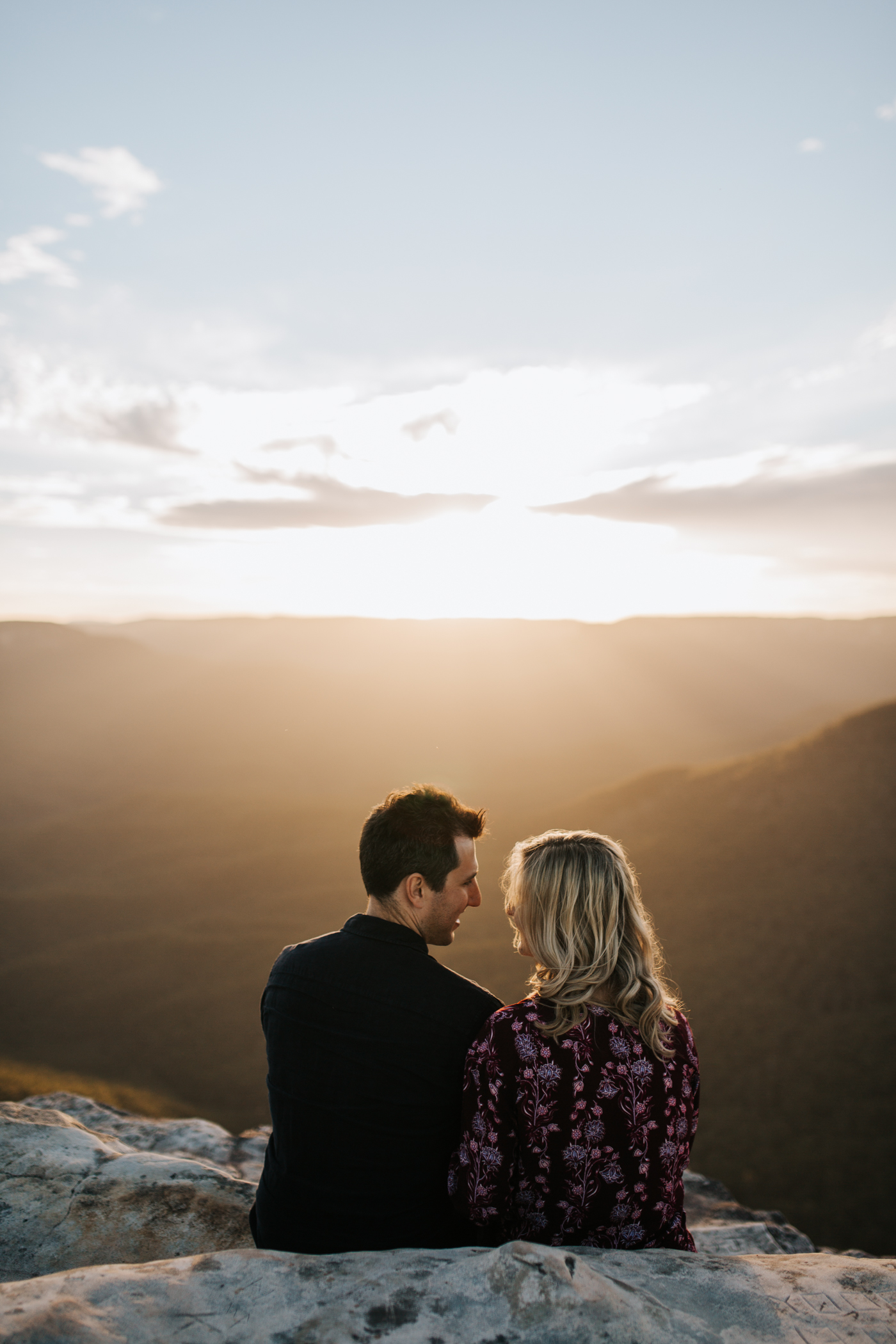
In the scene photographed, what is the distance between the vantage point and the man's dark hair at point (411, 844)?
3.33 meters

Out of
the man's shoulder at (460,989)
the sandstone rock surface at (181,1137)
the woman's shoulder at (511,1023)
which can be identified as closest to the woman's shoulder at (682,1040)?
the woman's shoulder at (511,1023)

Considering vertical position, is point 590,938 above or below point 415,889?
below

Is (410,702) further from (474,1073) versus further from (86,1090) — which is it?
(474,1073)

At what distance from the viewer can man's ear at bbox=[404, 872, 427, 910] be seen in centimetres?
333

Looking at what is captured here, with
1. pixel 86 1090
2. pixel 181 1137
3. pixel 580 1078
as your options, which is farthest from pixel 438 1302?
pixel 86 1090

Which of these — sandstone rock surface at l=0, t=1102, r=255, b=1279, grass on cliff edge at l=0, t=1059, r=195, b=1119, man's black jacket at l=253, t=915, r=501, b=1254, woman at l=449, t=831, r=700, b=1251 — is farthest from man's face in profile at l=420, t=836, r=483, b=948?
grass on cliff edge at l=0, t=1059, r=195, b=1119

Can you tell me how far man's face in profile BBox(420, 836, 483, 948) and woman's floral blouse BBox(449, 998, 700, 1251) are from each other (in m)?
0.49

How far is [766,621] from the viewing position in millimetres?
159000

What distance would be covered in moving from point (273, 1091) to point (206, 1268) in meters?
0.66

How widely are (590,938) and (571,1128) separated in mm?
746

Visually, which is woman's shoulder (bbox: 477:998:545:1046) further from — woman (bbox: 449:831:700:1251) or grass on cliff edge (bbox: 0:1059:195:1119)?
grass on cliff edge (bbox: 0:1059:195:1119)

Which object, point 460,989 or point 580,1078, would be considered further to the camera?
point 460,989

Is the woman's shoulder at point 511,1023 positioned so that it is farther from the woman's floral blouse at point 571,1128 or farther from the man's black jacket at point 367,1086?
the man's black jacket at point 367,1086

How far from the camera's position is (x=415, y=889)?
3.33 meters
